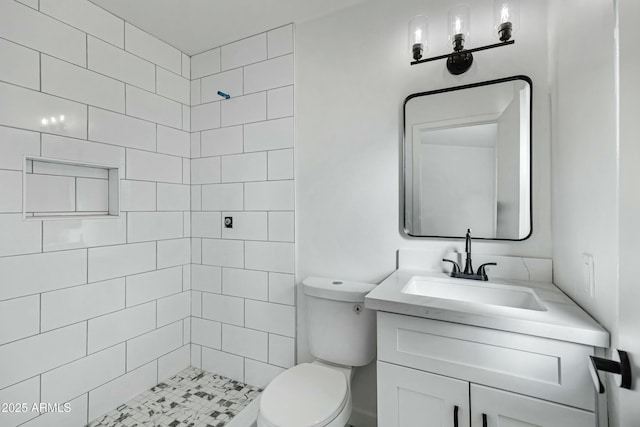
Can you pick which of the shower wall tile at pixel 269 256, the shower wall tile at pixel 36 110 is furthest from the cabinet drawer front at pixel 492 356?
the shower wall tile at pixel 36 110

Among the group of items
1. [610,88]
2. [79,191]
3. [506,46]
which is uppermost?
[506,46]

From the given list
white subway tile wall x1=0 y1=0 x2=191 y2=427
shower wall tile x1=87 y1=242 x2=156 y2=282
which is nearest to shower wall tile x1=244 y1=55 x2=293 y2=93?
white subway tile wall x1=0 y1=0 x2=191 y2=427

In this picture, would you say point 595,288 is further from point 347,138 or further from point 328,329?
point 347,138

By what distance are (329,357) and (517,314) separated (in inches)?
36.0

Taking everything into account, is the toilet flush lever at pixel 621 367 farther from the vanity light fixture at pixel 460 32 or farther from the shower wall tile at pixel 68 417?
the shower wall tile at pixel 68 417

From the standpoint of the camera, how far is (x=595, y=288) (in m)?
0.91

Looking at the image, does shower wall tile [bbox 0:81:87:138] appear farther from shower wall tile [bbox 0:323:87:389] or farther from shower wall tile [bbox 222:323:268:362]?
shower wall tile [bbox 222:323:268:362]

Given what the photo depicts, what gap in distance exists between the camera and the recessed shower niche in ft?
4.73

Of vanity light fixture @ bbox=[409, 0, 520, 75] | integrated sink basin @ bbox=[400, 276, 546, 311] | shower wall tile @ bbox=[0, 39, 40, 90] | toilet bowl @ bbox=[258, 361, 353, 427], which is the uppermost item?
vanity light fixture @ bbox=[409, 0, 520, 75]

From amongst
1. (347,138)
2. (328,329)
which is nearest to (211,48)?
(347,138)

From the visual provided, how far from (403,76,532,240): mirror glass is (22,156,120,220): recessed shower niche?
1.65 metres

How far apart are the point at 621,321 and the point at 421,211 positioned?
97cm

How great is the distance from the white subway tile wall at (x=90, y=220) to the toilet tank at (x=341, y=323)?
86 cm

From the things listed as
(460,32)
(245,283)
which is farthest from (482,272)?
(245,283)
